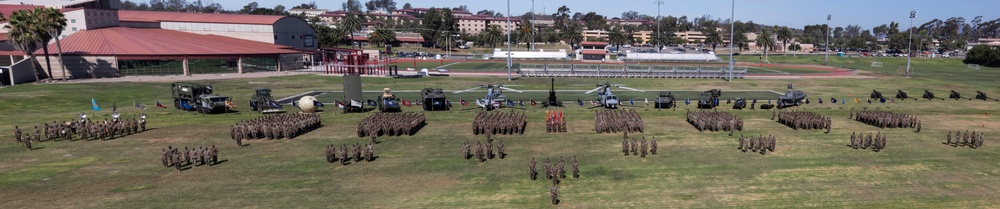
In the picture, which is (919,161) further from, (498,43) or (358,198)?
(498,43)

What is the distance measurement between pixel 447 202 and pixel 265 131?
17.8 metres

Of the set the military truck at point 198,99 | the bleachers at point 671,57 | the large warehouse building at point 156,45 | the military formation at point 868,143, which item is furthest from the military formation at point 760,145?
the bleachers at point 671,57

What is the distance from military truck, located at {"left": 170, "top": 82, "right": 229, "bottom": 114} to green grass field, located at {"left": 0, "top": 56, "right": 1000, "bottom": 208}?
1.73 meters

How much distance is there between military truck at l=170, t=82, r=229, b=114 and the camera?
45.1 metres

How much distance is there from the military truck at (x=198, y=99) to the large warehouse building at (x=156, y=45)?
112ft

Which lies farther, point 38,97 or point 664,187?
point 38,97

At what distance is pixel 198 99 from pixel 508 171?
3219 cm

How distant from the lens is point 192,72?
8475cm

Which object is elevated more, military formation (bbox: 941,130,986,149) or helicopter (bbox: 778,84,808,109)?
helicopter (bbox: 778,84,808,109)

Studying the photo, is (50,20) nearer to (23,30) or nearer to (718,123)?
(23,30)

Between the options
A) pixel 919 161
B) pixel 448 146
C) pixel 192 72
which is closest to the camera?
pixel 919 161

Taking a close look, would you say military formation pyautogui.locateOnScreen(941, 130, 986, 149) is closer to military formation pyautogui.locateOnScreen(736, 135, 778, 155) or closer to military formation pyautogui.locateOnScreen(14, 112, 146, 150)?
military formation pyautogui.locateOnScreen(736, 135, 778, 155)

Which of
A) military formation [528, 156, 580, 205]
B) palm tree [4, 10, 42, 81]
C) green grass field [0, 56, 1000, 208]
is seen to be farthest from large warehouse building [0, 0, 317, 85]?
military formation [528, 156, 580, 205]

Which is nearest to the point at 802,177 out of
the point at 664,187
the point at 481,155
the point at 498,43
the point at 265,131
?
the point at 664,187
